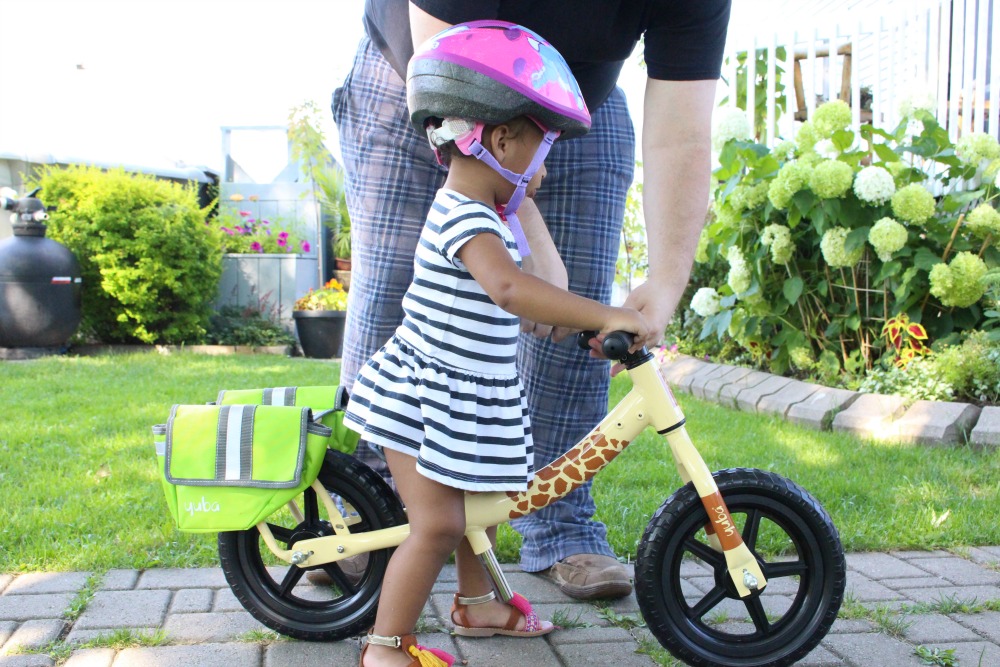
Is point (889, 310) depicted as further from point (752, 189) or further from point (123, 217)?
point (123, 217)

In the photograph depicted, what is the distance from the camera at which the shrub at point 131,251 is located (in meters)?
7.49

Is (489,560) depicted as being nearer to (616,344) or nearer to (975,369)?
(616,344)

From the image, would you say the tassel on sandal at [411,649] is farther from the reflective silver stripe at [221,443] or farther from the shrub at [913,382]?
the shrub at [913,382]

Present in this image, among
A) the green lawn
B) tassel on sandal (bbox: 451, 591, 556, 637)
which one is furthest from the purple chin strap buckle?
the green lawn

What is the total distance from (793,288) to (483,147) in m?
3.38

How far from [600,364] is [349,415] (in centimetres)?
80

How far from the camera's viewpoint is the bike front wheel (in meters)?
1.88

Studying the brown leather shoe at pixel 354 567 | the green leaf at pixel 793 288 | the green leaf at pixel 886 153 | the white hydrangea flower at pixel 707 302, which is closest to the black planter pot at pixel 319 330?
the white hydrangea flower at pixel 707 302

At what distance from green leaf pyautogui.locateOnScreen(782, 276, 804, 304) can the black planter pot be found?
13.6ft

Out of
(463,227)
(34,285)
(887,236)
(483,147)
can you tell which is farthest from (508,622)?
(34,285)

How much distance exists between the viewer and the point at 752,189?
191 inches

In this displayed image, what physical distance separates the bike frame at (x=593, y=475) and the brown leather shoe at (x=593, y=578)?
1.06ft

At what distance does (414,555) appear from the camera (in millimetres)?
1781

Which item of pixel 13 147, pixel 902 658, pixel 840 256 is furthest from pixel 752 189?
pixel 13 147
